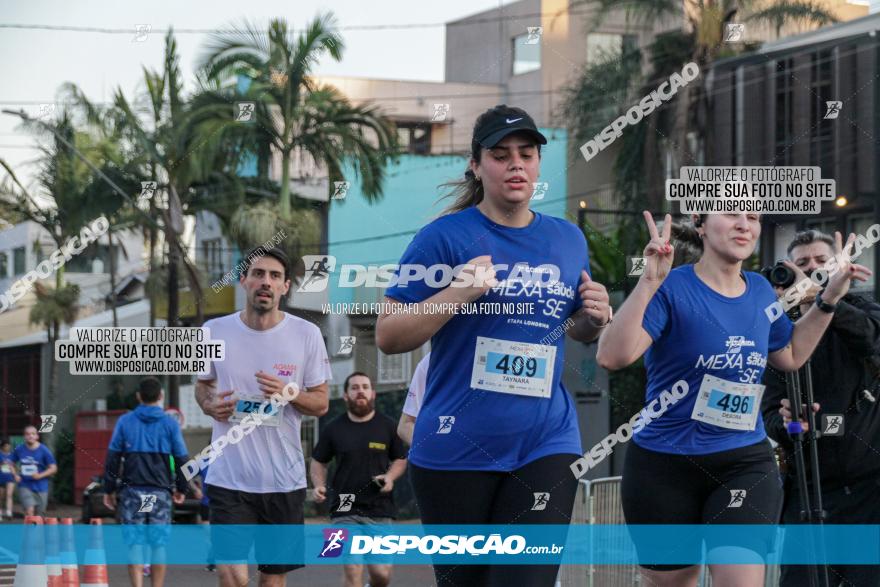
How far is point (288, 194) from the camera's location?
2502 cm

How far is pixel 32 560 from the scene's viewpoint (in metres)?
9.95

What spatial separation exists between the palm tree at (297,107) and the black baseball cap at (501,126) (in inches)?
666

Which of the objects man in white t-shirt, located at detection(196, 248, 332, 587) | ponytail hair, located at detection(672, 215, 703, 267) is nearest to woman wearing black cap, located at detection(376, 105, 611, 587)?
ponytail hair, located at detection(672, 215, 703, 267)

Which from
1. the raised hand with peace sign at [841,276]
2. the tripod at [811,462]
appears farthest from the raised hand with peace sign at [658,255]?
the tripod at [811,462]

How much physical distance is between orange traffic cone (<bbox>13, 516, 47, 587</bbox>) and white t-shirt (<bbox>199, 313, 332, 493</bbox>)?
2.97 m

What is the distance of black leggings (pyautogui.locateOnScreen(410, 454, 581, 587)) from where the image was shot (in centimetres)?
450

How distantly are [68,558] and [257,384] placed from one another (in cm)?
321

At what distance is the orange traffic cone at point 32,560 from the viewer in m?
9.88

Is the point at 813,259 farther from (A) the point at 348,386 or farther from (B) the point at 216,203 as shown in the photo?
(B) the point at 216,203

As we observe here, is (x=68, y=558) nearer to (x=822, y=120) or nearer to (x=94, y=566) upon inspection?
(x=94, y=566)

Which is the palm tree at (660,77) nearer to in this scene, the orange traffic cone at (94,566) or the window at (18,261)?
the window at (18,261)

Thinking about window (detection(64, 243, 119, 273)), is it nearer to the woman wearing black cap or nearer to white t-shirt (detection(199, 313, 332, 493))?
white t-shirt (detection(199, 313, 332, 493))

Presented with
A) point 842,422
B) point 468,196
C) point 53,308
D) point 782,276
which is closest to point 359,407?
point 842,422

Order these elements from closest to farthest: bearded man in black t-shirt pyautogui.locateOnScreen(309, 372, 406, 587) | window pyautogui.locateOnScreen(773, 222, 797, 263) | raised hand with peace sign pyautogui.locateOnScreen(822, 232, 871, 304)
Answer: raised hand with peace sign pyautogui.locateOnScreen(822, 232, 871, 304) < bearded man in black t-shirt pyautogui.locateOnScreen(309, 372, 406, 587) < window pyautogui.locateOnScreen(773, 222, 797, 263)
